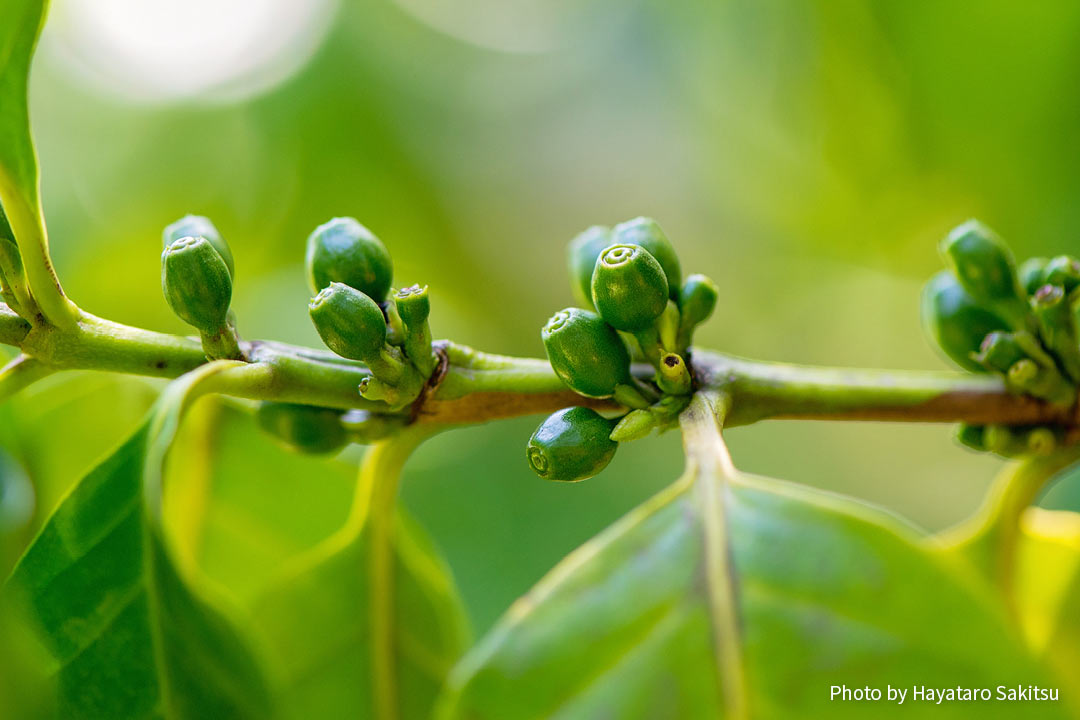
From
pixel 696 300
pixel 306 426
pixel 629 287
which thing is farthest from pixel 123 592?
pixel 696 300

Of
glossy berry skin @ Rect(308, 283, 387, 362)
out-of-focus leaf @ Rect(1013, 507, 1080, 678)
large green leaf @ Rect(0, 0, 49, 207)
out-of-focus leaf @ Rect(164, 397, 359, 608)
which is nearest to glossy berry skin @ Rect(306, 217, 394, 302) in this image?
glossy berry skin @ Rect(308, 283, 387, 362)

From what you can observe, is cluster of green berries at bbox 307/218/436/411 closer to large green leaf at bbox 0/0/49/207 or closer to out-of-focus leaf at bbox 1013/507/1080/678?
large green leaf at bbox 0/0/49/207

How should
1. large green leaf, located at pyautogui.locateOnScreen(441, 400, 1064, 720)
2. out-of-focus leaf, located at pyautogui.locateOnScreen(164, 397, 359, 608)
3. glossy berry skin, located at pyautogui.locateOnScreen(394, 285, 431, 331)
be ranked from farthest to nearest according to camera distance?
out-of-focus leaf, located at pyautogui.locateOnScreen(164, 397, 359, 608) → glossy berry skin, located at pyautogui.locateOnScreen(394, 285, 431, 331) → large green leaf, located at pyautogui.locateOnScreen(441, 400, 1064, 720)

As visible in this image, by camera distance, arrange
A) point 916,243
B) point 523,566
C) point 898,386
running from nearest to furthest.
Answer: point 898,386 → point 523,566 → point 916,243

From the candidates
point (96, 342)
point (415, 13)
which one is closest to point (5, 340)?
point (96, 342)

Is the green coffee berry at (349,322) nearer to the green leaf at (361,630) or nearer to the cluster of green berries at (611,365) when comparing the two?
the cluster of green berries at (611,365)

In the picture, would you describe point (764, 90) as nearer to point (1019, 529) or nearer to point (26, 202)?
point (1019, 529)

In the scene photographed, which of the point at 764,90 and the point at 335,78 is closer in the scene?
the point at 764,90

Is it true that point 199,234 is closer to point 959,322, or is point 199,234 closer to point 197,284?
point 197,284
